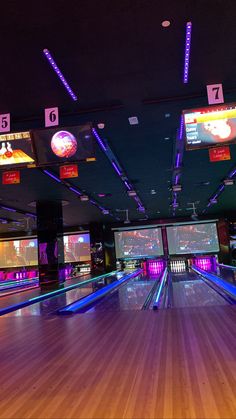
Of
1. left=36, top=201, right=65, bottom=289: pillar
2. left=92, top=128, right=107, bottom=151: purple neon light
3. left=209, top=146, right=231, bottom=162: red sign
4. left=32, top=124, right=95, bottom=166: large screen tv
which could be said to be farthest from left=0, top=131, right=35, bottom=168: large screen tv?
left=36, top=201, right=65, bottom=289: pillar

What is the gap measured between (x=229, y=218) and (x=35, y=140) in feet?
60.3

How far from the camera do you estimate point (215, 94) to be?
5.25m

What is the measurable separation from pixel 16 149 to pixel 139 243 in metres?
18.4

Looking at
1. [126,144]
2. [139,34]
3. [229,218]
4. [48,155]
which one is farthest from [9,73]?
[229,218]

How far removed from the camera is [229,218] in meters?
21.8

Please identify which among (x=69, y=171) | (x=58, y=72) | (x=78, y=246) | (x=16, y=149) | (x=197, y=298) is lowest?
(x=197, y=298)

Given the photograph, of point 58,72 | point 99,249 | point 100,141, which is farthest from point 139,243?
point 58,72

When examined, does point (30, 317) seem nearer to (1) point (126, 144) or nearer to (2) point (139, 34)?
(1) point (126, 144)

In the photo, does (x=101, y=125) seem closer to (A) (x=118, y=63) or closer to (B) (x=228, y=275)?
(A) (x=118, y=63)

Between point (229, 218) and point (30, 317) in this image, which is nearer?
point (30, 317)

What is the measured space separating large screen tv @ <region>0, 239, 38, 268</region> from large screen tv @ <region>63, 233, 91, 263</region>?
2.28 meters

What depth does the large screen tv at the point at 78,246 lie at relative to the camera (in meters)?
24.2

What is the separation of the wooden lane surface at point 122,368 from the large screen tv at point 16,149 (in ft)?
9.17

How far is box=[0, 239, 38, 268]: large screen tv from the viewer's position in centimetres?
2444
